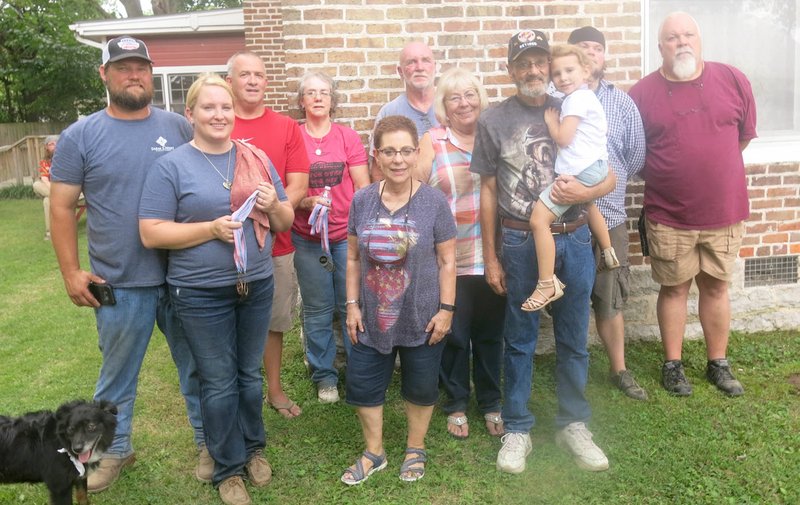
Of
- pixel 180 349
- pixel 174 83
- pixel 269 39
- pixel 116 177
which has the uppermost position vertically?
pixel 269 39

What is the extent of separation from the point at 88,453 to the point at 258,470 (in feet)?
2.84

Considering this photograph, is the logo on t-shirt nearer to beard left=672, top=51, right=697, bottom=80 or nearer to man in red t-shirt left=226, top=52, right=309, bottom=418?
man in red t-shirt left=226, top=52, right=309, bottom=418

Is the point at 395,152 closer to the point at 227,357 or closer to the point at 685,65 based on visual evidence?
the point at 227,357

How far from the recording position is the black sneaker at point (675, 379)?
439 centimetres

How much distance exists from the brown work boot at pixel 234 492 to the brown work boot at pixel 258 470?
0.12 m

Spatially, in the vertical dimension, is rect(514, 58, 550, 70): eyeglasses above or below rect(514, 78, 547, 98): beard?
above

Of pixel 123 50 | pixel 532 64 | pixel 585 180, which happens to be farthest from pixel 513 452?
pixel 123 50

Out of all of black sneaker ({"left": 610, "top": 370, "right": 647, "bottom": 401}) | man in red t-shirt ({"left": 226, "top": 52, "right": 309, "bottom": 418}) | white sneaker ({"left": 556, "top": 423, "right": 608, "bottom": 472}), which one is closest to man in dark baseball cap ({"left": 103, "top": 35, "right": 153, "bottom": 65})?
man in red t-shirt ({"left": 226, "top": 52, "right": 309, "bottom": 418})

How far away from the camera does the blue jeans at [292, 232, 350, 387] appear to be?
14.3 feet

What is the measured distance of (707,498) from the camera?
3246 mm

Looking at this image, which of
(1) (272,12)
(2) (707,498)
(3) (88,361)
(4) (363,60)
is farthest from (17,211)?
(2) (707,498)

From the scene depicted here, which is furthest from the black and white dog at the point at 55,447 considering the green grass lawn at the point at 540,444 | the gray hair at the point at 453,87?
the gray hair at the point at 453,87

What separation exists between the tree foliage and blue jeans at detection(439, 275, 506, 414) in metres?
19.8

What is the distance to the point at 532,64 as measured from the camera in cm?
331
